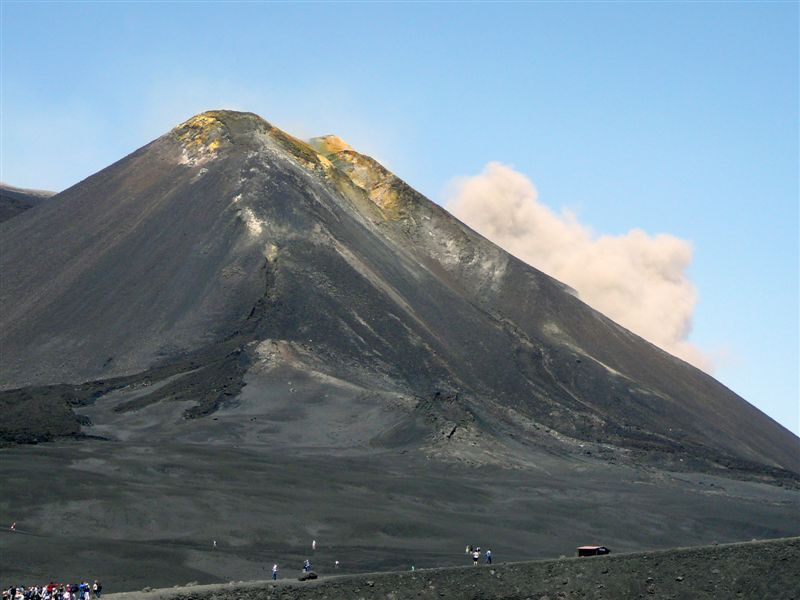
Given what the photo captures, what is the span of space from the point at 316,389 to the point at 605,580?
2327 inches

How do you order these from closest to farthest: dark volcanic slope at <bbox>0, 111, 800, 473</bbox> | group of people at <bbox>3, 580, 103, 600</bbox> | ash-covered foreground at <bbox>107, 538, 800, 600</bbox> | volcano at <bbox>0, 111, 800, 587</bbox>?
1. group of people at <bbox>3, 580, 103, 600</bbox>
2. ash-covered foreground at <bbox>107, 538, 800, 600</bbox>
3. volcano at <bbox>0, 111, 800, 587</bbox>
4. dark volcanic slope at <bbox>0, 111, 800, 473</bbox>

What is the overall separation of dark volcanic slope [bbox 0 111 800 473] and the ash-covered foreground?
49236 millimetres

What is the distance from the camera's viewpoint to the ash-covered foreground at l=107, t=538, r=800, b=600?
42.9m

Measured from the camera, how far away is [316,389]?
102 meters

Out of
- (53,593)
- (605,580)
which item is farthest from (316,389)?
(53,593)

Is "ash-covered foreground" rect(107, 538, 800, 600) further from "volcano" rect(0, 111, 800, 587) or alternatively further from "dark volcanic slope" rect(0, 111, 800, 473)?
"dark volcanic slope" rect(0, 111, 800, 473)

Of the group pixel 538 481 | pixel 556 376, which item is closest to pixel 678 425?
pixel 556 376

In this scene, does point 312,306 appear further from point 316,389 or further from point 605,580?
point 605,580

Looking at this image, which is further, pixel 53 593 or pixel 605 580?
pixel 605 580

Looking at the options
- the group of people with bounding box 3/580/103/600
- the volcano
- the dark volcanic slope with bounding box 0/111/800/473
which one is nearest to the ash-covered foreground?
the group of people with bounding box 3/580/103/600

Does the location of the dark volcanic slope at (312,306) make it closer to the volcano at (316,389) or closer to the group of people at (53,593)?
the volcano at (316,389)

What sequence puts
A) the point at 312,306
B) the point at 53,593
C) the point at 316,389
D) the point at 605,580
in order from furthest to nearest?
the point at 312,306, the point at 316,389, the point at 605,580, the point at 53,593

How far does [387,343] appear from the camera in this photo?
4552 inches

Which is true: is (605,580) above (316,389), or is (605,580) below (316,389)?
below
